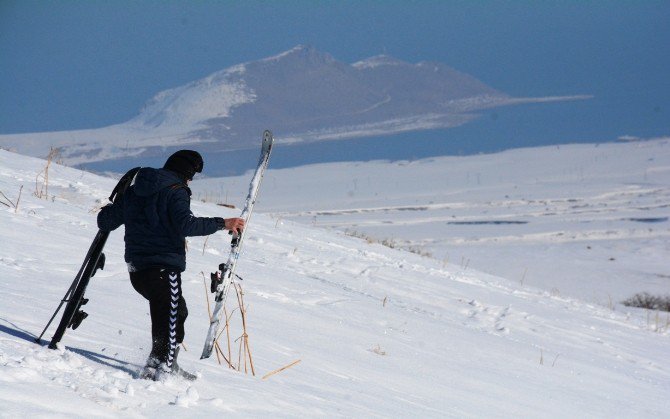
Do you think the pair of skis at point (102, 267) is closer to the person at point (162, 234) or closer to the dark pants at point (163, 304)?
the person at point (162, 234)

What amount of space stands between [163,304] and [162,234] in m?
0.33

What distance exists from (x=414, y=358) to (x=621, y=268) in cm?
1539

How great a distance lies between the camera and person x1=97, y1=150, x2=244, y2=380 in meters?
4.47

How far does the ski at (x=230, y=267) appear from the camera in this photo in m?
5.01

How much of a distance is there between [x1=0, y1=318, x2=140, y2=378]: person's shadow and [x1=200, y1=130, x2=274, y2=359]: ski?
56cm

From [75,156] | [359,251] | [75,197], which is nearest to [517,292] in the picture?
[359,251]

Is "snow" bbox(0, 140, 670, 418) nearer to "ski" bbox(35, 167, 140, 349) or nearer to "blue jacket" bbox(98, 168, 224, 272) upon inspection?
"ski" bbox(35, 167, 140, 349)

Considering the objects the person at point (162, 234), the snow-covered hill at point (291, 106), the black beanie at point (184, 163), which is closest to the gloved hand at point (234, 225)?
the person at point (162, 234)

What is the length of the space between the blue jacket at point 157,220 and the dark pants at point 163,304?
1.7 inches

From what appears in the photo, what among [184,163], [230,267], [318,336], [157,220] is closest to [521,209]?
[318,336]

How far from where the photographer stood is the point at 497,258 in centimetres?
2352

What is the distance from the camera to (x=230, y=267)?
507 cm

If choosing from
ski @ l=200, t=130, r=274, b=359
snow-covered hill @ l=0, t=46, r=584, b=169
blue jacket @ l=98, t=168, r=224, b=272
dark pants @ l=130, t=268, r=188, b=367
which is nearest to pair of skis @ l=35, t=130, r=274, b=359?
ski @ l=200, t=130, r=274, b=359

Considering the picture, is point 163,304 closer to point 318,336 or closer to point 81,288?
point 81,288
